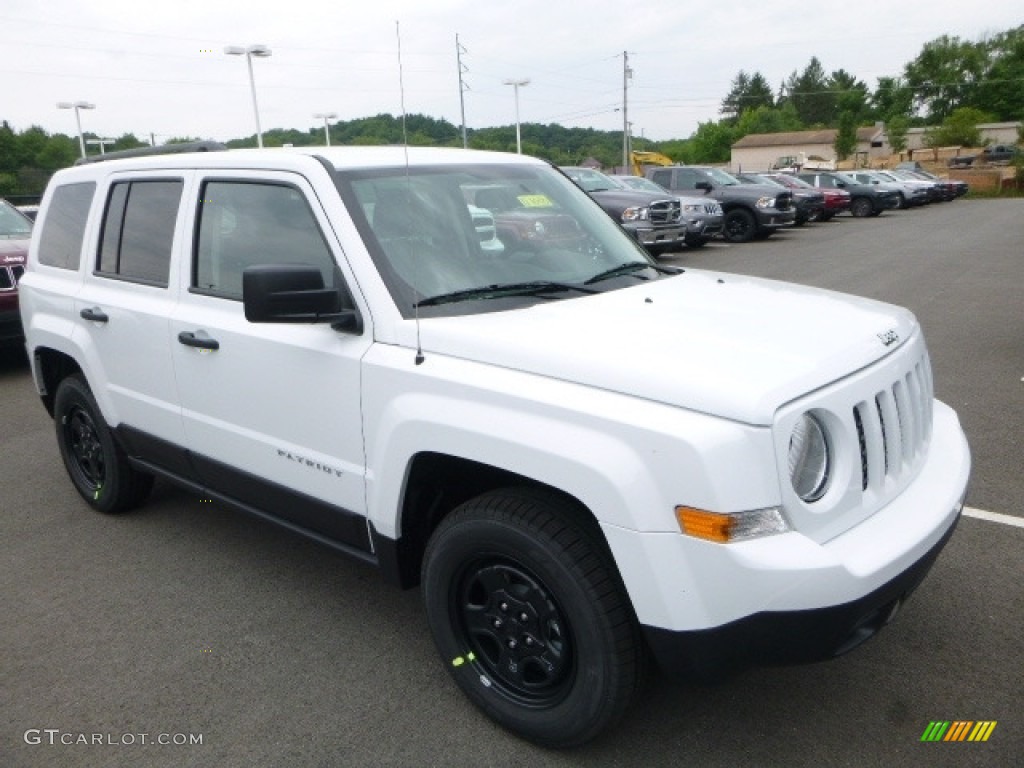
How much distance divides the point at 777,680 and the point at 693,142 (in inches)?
4774

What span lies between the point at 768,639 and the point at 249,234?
2.46 m

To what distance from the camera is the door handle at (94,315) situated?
4.09 m

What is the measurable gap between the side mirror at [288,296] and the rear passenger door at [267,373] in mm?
134

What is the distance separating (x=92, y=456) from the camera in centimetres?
475

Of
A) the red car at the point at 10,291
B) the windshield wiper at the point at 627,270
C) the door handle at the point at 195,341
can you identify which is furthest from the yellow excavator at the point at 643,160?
the door handle at the point at 195,341

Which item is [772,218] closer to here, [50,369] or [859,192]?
[859,192]

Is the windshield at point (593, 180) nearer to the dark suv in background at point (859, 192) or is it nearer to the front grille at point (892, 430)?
the dark suv in background at point (859, 192)

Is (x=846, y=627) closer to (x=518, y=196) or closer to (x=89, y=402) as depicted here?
(x=518, y=196)

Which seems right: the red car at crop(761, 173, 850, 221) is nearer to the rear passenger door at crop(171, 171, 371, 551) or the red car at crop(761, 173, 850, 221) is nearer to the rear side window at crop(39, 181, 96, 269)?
the rear side window at crop(39, 181, 96, 269)

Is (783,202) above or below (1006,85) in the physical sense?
below

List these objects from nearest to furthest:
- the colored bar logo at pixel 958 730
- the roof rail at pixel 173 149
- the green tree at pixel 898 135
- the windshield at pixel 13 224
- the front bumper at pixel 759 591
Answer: the front bumper at pixel 759 591 → the colored bar logo at pixel 958 730 → the roof rail at pixel 173 149 → the windshield at pixel 13 224 → the green tree at pixel 898 135

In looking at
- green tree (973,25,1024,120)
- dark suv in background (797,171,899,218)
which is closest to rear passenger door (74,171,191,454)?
dark suv in background (797,171,899,218)

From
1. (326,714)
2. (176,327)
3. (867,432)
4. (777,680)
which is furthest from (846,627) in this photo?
(176,327)

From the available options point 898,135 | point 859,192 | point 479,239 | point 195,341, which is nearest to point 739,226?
point 859,192
